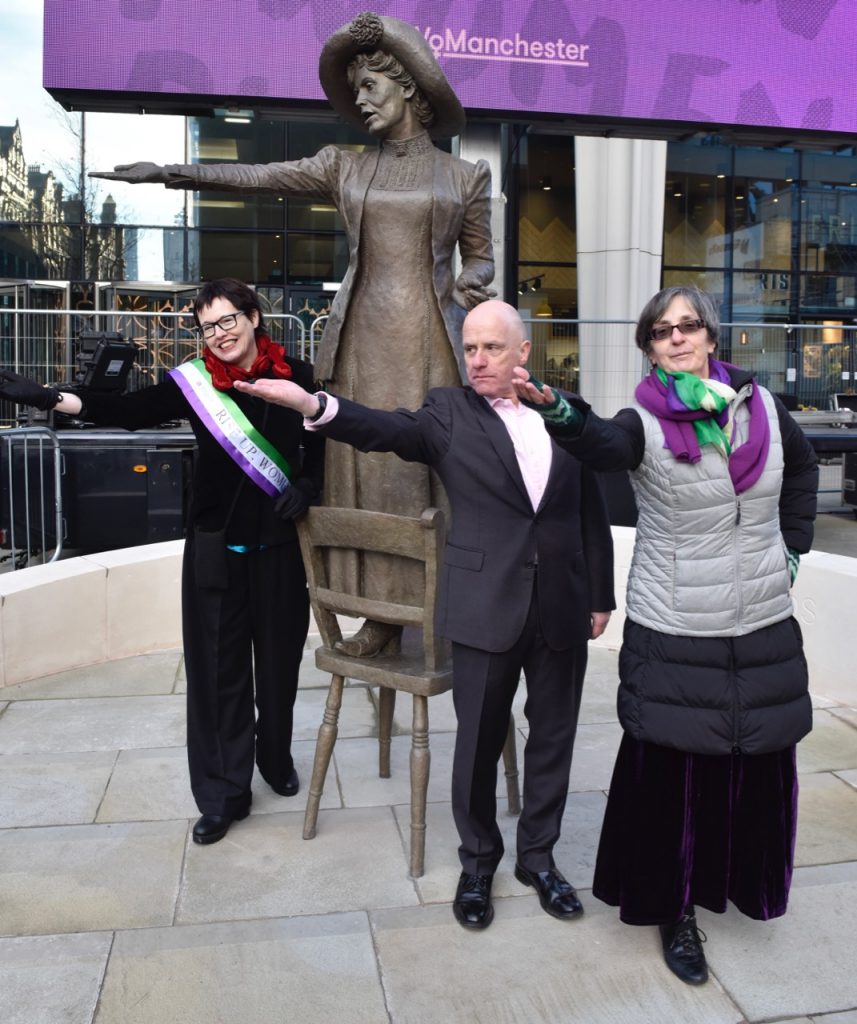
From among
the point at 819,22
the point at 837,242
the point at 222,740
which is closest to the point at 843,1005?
the point at 222,740

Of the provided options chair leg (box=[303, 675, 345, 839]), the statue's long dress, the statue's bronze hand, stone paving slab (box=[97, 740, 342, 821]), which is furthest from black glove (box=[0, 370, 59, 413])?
stone paving slab (box=[97, 740, 342, 821])

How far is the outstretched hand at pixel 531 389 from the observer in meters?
2.12

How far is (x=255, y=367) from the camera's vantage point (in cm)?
305

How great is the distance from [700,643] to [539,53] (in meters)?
7.96

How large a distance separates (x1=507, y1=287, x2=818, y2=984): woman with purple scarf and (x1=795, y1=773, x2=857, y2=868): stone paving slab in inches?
28.2

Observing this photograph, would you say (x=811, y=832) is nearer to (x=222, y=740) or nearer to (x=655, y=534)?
(x=655, y=534)

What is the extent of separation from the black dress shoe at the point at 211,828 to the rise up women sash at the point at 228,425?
3.71ft

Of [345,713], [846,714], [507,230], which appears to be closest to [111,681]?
[345,713]

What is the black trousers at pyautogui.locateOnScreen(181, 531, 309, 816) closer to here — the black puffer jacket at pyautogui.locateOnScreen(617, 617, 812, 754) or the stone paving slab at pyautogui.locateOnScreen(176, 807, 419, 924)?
the stone paving slab at pyautogui.locateOnScreen(176, 807, 419, 924)

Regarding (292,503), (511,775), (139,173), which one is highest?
(139,173)

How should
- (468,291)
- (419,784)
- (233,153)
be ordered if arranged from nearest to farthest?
(419,784) < (468,291) < (233,153)

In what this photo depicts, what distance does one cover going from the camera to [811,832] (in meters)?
3.35

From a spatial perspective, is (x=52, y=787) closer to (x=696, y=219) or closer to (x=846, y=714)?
(x=846, y=714)

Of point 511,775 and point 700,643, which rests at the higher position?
point 700,643
